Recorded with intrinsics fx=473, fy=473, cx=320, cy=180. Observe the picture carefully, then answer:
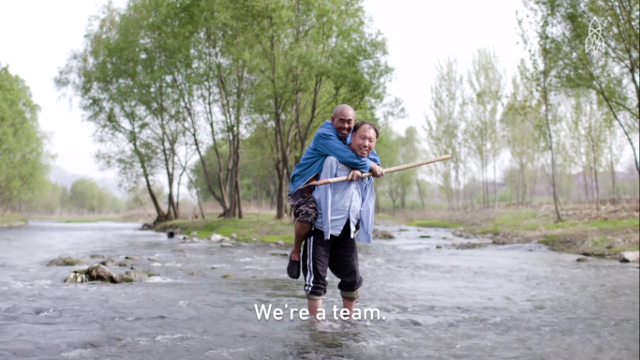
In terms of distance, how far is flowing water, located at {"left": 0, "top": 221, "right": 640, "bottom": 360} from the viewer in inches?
171

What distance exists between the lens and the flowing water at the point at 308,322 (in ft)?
14.3

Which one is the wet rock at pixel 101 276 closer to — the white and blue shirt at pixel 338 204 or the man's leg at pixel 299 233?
the man's leg at pixel 299 233

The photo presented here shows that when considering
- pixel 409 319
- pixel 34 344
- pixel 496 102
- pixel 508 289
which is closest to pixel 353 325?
pixel 409 319

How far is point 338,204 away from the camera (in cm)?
483

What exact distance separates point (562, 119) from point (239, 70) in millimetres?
24124

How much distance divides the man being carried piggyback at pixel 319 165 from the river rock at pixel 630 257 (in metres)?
11.2

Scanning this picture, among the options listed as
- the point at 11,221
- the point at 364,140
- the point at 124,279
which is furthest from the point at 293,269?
the point at 11,221

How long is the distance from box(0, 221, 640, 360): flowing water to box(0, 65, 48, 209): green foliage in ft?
99.1

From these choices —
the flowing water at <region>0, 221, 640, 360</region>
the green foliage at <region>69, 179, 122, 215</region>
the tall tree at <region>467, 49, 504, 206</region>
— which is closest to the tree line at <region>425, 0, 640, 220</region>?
the tall tree at <region>467, 49, 504, 206</region>

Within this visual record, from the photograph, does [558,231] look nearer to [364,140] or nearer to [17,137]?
[364,140]

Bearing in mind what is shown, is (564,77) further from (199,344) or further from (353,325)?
(199,344)

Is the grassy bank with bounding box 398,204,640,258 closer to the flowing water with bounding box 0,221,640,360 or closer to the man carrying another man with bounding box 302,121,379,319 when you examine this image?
the flowing water with bounding box 0,221,640,360

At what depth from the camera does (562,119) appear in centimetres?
3484

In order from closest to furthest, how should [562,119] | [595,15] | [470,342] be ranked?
[470,342], [595,15], [562,119]
